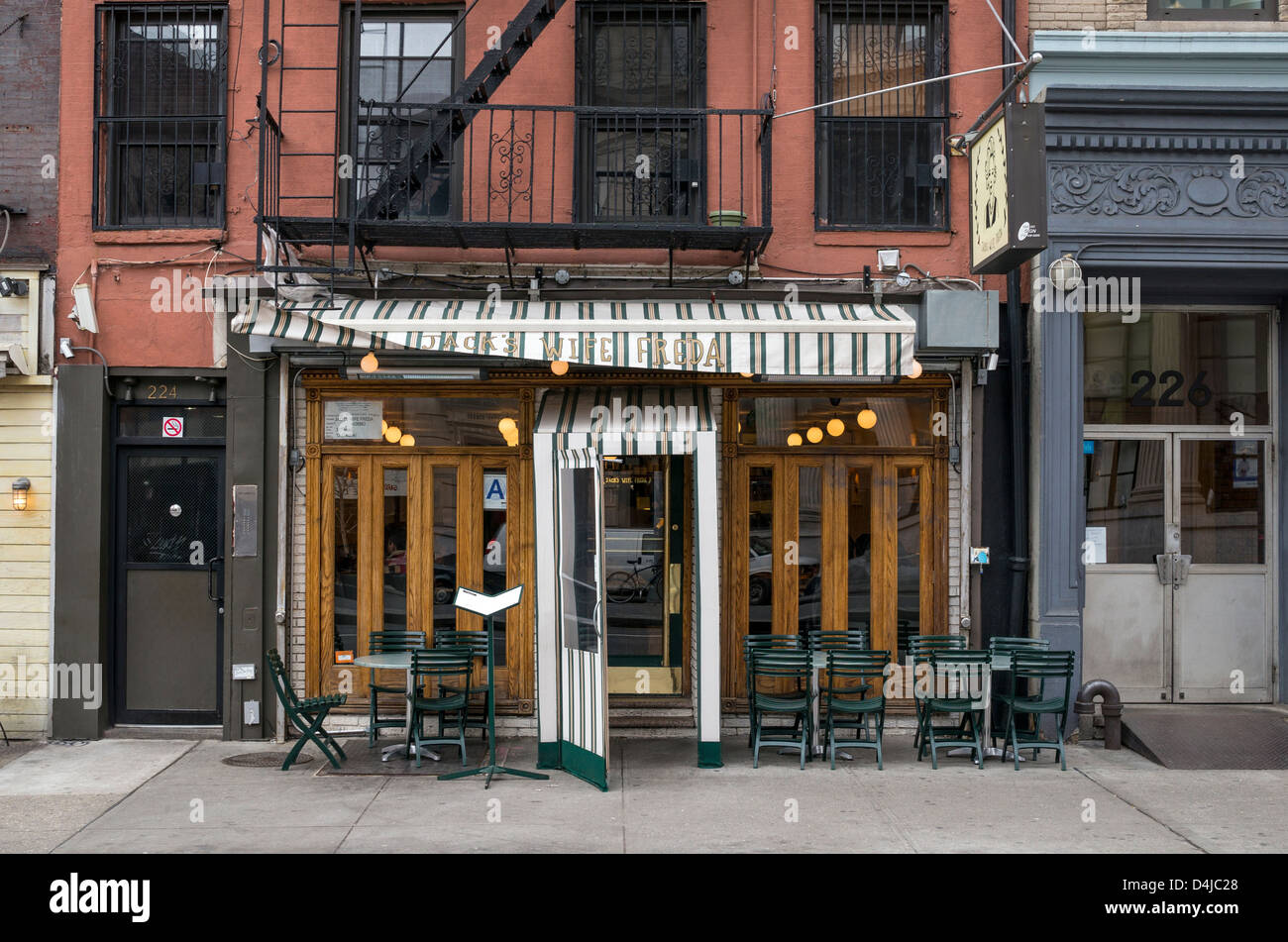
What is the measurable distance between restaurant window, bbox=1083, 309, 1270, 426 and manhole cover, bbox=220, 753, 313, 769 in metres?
7.69

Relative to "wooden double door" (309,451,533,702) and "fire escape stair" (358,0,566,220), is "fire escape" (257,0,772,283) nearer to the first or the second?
"fire escape stair" (358,0,566,220)

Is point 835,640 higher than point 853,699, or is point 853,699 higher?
point 835,640

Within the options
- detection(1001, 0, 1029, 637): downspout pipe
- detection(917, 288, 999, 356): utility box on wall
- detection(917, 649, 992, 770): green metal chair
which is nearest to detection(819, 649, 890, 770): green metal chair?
detection(917, 649, 992, 770): green metal chair

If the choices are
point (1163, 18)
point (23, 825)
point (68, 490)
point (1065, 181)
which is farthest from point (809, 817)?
point (1163, 18)

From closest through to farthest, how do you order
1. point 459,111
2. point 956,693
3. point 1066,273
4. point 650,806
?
point 650,806, point 956,693, point 459,111, point 1066,273

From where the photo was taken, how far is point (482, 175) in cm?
1051

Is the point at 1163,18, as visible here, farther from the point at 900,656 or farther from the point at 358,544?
the point at 358,544

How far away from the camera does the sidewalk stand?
7.50 m

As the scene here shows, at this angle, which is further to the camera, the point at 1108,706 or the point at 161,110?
the point at 161,110

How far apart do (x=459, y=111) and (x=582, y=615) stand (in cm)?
436

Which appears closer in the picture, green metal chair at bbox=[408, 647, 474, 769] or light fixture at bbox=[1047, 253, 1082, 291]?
green metal chair at bbox=[408, 647, 474, 769]

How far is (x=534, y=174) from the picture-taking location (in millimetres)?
10398

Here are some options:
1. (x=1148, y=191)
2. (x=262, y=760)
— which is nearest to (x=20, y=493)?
(x=262, y=760)

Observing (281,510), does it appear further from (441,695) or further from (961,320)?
(961,320)
